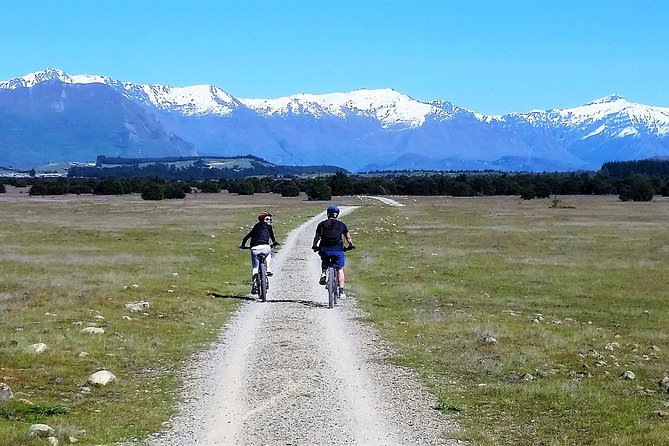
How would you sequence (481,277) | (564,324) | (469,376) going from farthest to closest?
(481,277)
(564,324)
(469,376)

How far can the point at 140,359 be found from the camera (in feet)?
54.5

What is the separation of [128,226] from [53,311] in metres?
50.8

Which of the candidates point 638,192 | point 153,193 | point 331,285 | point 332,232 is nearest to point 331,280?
point 331,285

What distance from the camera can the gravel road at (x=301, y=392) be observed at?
11383 mm

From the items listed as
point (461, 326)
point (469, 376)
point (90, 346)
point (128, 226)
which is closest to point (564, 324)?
point (461, 326)

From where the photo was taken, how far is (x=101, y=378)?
14.5 m

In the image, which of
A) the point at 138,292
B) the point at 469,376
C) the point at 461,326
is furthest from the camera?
the point at 138,292

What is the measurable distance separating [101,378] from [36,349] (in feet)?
9.81

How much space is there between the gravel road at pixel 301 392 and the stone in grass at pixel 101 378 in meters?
1.43

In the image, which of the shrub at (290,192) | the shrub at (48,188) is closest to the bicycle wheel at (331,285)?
the shrub at (290,192)

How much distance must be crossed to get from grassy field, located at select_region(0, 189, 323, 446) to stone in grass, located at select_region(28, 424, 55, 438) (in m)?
0.14

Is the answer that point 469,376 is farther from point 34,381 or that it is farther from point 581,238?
Result: point 581,238

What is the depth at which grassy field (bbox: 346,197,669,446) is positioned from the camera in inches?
490

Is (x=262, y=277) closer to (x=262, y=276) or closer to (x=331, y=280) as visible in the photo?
(x=262, y=276)
